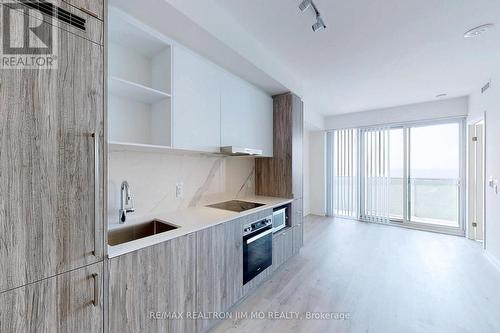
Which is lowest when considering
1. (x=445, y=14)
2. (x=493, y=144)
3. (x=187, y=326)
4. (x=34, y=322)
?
(x=187, y=326)

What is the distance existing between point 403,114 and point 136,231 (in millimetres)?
5544

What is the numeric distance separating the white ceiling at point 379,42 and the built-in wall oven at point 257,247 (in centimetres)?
195

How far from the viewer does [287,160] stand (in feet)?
9.83

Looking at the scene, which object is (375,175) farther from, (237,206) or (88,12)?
(88,12)

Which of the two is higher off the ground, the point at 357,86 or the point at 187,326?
the point at 357,86

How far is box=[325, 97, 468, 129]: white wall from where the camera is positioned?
4.07m

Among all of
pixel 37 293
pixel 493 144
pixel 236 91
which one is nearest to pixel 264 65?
pixel 236 91

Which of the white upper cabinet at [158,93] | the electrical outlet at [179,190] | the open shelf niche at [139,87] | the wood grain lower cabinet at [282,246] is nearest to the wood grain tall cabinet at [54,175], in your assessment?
the white upper cabinet at [158,93]

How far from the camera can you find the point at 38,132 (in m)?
0.89

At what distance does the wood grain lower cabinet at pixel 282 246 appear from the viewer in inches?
100

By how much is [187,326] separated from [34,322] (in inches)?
36.5

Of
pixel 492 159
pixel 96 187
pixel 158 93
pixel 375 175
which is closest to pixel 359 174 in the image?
pixel 375 175

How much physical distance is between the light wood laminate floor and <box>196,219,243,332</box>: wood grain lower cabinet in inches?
9.1

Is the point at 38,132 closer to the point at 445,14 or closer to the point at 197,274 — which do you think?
the point at 197,274
